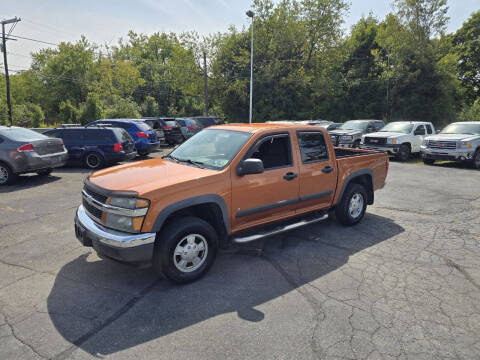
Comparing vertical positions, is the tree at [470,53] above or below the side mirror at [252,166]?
above

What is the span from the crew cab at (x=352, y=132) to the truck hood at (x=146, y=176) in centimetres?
1210

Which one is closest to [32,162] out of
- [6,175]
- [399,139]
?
[6,175]

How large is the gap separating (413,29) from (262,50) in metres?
15.8

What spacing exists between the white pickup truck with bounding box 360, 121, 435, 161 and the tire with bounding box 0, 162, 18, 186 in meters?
13.3

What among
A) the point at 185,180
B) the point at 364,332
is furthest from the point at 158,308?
the point at 364,332

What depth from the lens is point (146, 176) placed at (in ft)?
13.0

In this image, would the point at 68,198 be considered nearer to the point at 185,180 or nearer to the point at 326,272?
the point at 185,180

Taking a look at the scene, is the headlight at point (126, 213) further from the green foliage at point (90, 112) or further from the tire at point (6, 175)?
the green foliage at point (90, 112)

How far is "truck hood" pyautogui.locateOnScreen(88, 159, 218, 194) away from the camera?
364 centimetres

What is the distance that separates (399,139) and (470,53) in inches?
1338

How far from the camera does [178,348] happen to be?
279 cm

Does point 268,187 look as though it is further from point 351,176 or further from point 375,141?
point 375,141

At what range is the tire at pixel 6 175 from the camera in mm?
8883

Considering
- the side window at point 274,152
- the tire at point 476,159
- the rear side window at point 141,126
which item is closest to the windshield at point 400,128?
the tire at point 476,159
